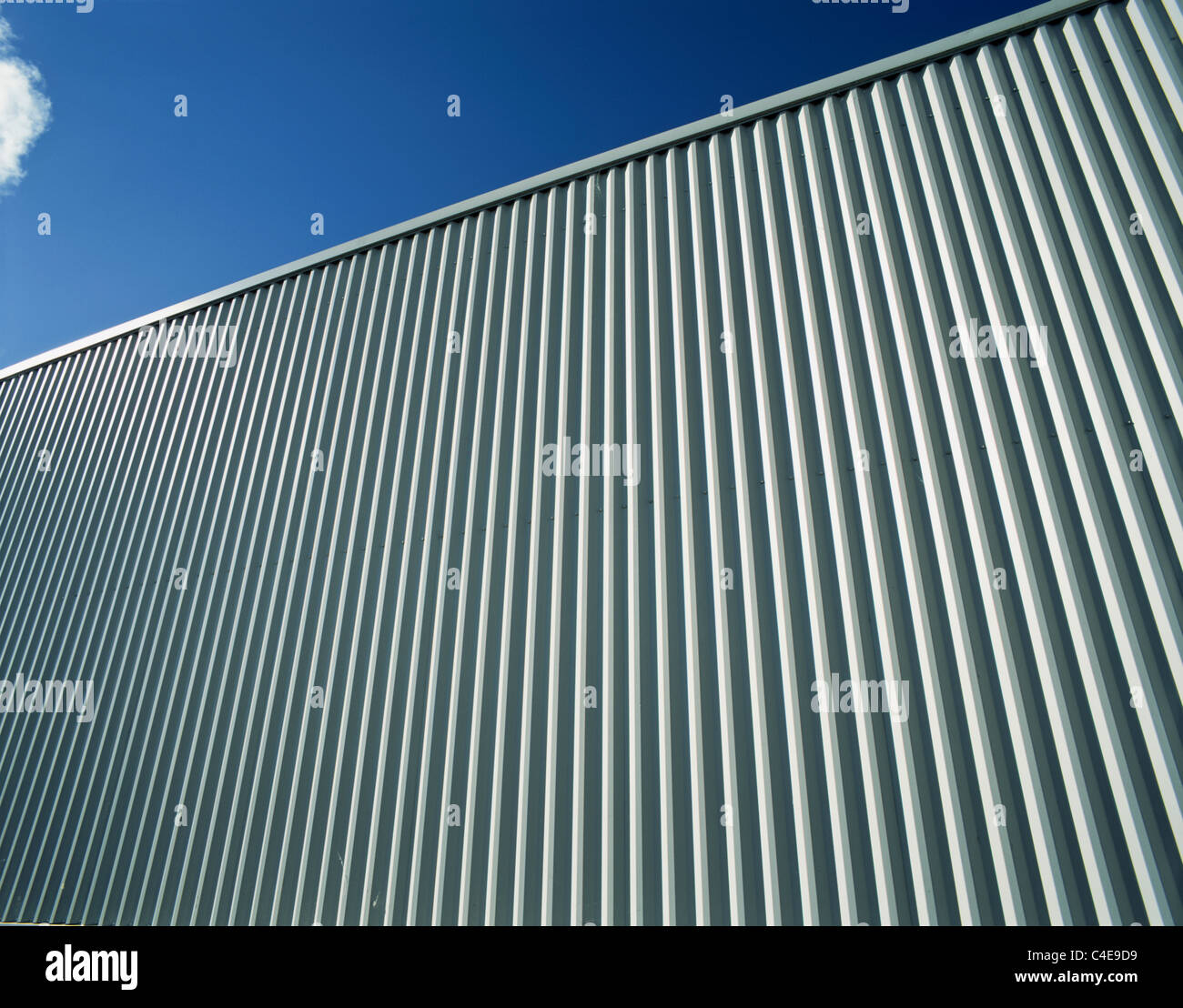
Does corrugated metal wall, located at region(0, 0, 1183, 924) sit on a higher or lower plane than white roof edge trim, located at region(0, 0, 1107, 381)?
lower

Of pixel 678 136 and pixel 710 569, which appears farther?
pixel 678 136

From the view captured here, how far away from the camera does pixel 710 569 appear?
3701 millimetres

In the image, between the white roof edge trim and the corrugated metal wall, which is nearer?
the corrugated metal wall

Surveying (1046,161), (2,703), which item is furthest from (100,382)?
(1046,161)

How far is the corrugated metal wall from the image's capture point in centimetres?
296

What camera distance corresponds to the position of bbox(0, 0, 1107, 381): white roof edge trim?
4.09 m

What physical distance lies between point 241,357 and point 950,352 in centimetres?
557

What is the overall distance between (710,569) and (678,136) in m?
3.09

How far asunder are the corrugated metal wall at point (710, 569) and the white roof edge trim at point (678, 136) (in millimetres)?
79

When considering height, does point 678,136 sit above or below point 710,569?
above

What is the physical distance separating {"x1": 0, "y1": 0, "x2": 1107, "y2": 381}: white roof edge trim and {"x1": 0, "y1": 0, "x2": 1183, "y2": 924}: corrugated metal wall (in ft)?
0.26

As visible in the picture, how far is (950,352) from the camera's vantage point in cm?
360

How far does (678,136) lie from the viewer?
484 centimetres
